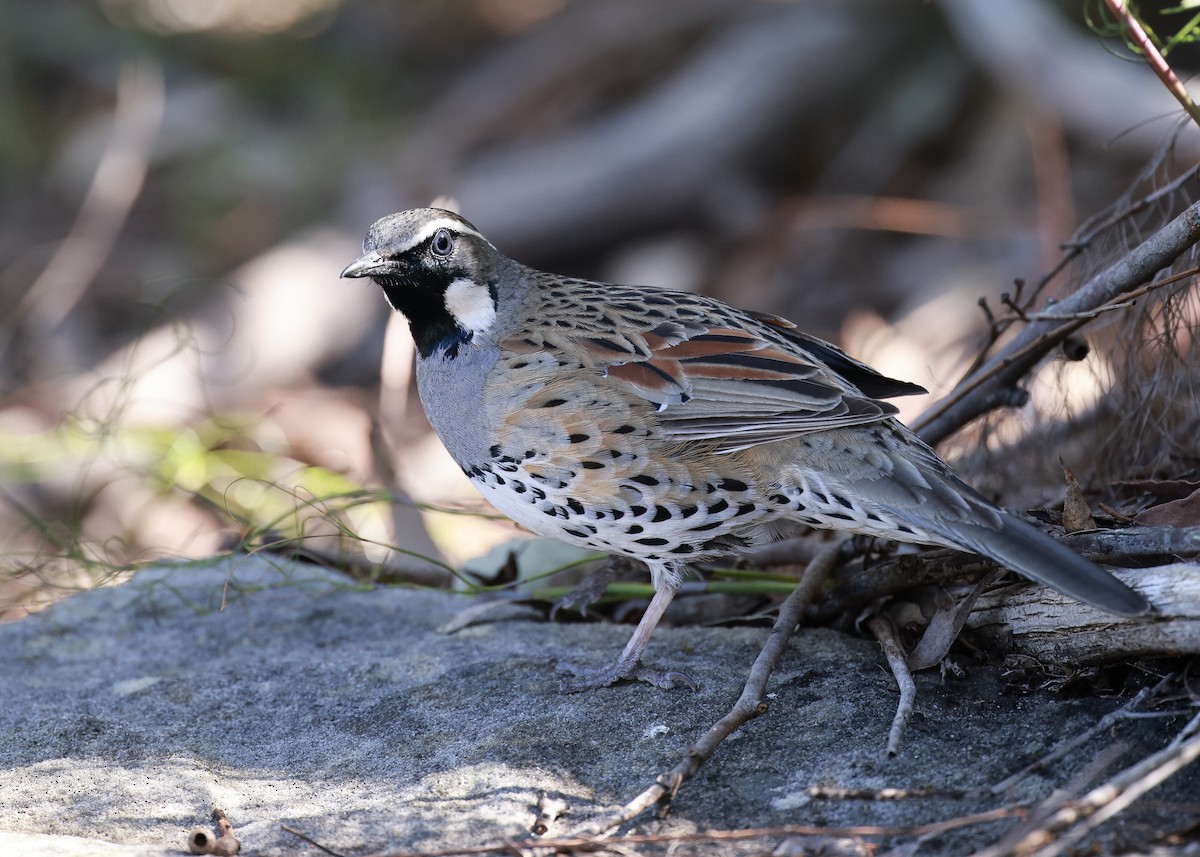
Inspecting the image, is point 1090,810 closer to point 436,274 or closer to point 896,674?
point 896,674

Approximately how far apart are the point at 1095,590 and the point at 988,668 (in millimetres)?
687

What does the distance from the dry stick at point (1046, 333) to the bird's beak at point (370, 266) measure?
2.16m

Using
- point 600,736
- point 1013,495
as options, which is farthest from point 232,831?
point 1013,495

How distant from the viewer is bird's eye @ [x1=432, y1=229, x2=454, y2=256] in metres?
4.54

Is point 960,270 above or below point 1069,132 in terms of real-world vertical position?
below

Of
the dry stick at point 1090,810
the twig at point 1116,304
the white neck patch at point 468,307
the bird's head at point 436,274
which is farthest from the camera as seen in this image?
the white neck patch at point 468,307

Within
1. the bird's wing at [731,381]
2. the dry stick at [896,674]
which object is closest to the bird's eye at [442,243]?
the bird's wing at [731,381]

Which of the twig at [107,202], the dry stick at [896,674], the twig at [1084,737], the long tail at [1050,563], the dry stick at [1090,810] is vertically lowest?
the twig at [1084,737]

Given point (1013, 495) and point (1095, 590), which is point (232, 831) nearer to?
point (1095, 590)

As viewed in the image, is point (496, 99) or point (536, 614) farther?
point (496, 99)

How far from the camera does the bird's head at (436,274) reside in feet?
14.6

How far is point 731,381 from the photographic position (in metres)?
4.15

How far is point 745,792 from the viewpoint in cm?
335

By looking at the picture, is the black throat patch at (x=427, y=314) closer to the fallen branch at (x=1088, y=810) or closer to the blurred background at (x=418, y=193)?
the blurred background at (x=418, y=193)
